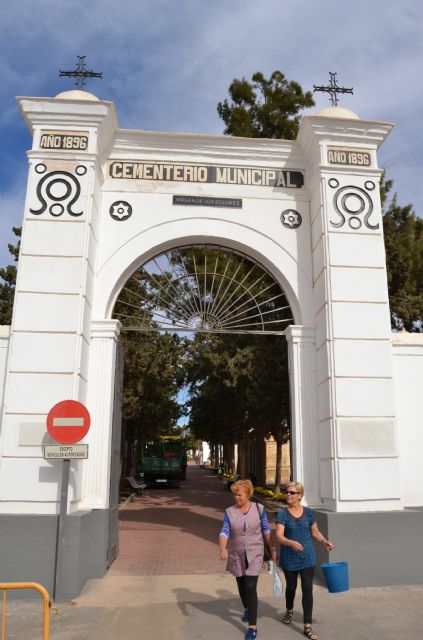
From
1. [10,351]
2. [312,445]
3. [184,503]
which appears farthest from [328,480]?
[184,503]

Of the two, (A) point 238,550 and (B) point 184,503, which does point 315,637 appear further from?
(B) point 184,503

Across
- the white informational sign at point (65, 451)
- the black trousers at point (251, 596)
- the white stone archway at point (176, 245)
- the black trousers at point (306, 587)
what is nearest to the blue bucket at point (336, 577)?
the black trousers at point (306, 587)

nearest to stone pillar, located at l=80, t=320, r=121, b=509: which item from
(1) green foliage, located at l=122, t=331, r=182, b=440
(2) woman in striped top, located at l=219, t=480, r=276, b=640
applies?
(2) woman in striped top, located at l=219, t=480, r=276, b=640

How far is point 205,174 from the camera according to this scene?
8.26 meters

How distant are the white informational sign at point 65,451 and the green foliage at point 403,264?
32.3 feet

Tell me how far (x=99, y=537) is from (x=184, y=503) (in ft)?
36.6

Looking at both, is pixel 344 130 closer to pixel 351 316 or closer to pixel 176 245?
pixel 351 316

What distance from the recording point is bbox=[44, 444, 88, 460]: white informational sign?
19.9 ft

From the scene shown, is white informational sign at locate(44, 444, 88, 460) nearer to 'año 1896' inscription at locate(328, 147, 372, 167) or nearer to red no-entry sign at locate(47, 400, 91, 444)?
red no-entry sign at locate(47, 400, 91, 444)

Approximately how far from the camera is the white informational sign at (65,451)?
19.9 feet

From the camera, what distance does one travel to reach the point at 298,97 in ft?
52.2

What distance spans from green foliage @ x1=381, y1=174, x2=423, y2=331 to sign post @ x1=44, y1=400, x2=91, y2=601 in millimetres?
9776

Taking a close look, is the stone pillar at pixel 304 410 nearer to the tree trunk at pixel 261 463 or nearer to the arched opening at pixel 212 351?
the arched opening at pixel 212 351

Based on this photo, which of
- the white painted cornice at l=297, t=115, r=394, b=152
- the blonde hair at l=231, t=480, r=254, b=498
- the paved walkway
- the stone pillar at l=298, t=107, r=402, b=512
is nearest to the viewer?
the paved walkway
